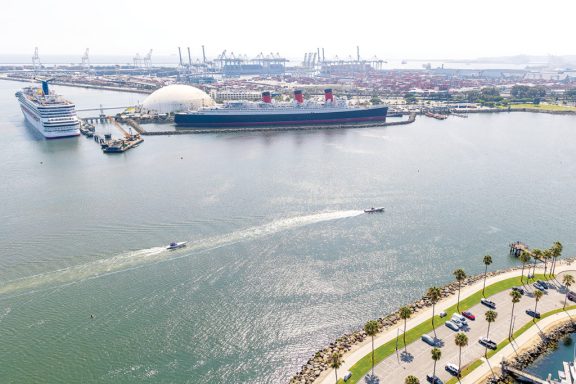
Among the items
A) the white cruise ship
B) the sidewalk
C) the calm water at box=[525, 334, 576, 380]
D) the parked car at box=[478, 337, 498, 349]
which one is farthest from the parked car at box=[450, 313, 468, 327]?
the white cruise ship

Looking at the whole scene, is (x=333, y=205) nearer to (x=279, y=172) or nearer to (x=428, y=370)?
(x=279, y=172)

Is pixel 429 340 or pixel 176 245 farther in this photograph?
pixel 176 245

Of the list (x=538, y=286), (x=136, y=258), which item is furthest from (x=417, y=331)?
(x=136, y=258)

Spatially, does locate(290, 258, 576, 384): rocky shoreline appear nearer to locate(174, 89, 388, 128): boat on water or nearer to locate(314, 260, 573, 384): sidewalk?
locate(314, 260, 573, 384): sidewalk

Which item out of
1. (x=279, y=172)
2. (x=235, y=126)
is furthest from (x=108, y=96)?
(x=279, y=172)

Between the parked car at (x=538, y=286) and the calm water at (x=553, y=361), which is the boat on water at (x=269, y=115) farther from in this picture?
the calm water at (x=553, y=361)

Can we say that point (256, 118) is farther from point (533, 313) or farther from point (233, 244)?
point (533, 313)
